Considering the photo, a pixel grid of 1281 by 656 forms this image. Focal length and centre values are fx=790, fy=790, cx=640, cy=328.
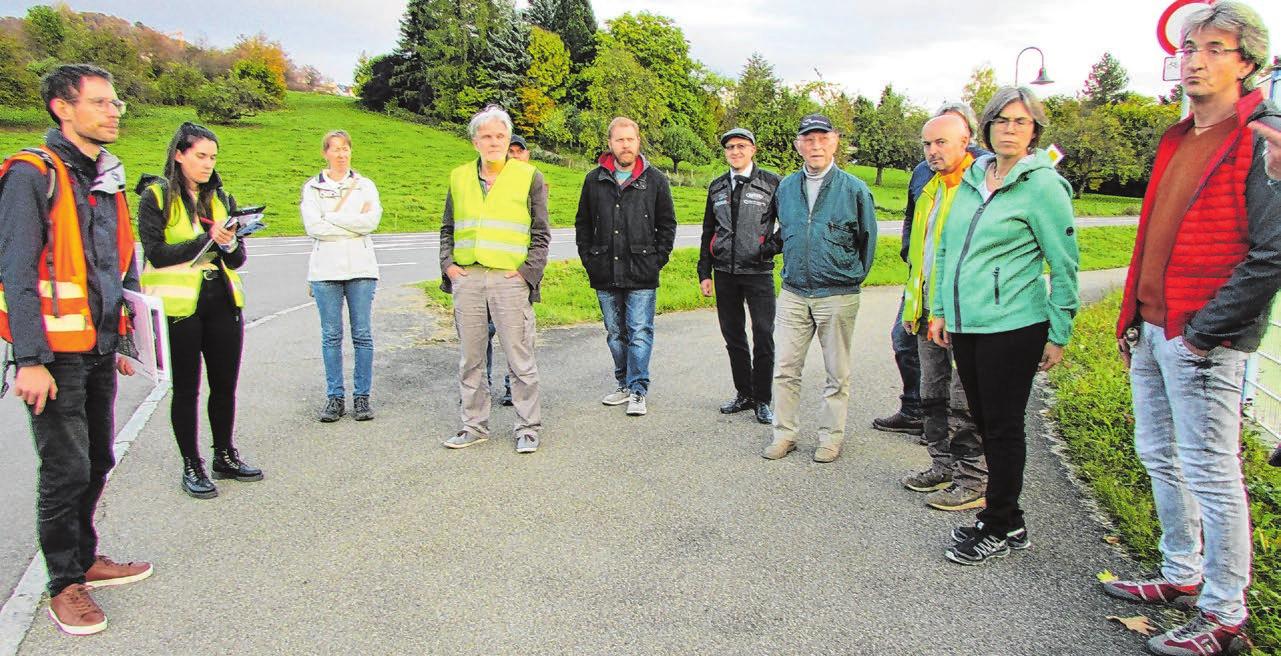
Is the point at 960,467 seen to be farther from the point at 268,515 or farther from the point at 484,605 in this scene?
the point at 268,515

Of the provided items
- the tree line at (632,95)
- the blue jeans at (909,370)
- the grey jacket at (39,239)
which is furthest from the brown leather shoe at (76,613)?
the tree line at (632,95)

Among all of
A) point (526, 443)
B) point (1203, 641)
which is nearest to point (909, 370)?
point (526, 443)

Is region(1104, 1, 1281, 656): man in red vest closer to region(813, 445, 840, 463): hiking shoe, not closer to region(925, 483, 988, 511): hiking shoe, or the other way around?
region(925, 483, 988, 511): hiking shoe

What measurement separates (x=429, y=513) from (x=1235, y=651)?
3684 millimetres

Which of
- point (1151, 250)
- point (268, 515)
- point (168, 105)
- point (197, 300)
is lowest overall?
point (268, 515)

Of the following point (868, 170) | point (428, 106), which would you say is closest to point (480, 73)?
point (428, 106)

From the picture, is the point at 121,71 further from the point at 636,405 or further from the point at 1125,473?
the point at 1125,473

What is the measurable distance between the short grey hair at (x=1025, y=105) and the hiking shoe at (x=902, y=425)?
267 cm

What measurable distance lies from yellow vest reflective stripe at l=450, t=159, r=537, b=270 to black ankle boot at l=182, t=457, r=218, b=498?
2063 millimetres

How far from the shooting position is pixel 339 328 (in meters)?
6.14

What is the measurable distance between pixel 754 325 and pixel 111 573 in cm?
448

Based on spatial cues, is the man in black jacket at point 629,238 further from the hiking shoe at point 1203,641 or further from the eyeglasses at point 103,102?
the hiking shoe at point 1203,641

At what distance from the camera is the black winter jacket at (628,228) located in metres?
6.31

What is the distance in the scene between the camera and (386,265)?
15.0 m
